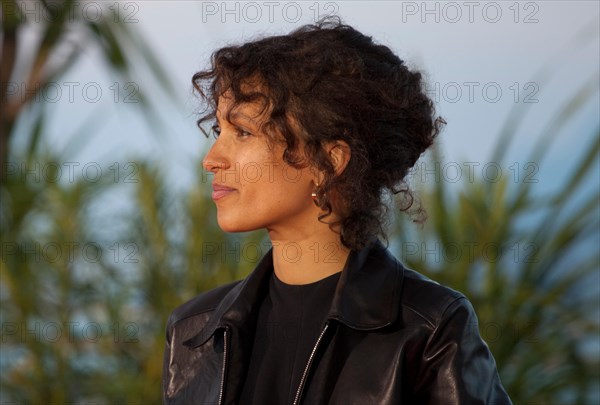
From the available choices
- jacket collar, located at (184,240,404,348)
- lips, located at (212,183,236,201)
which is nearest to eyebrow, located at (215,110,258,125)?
lips, located at (212,183,236,201)

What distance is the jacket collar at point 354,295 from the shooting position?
1.77m

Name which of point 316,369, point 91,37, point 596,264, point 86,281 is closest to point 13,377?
point 86,281

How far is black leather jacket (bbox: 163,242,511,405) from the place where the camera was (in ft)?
5.55

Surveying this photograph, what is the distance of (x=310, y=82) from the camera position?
188 centimetres

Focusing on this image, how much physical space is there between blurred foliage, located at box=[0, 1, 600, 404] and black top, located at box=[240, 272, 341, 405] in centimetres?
149

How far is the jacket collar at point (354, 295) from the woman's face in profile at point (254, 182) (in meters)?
0.13

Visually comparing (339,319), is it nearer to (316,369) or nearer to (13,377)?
Result: (316,369)

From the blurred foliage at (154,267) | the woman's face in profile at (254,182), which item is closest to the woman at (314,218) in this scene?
the woman's face in profile at (254,182)

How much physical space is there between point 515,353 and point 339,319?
1858 millimetres

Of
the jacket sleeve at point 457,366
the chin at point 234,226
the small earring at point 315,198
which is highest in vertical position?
the small earring at point 315,198

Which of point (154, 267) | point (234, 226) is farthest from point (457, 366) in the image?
point (154, 267)
